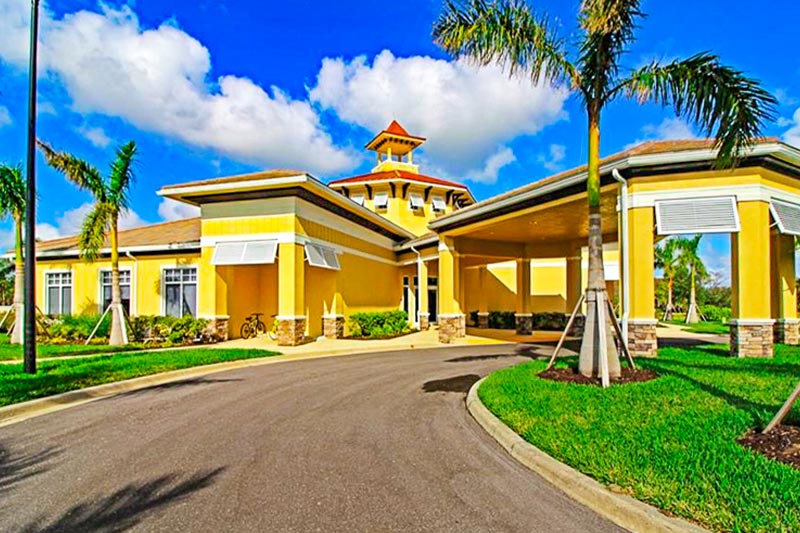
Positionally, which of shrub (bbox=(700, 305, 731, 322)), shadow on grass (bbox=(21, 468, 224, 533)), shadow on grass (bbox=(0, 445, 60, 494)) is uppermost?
shadow on grass (bbox=(21, 468, 224, 533))

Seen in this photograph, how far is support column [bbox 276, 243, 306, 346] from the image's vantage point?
17.8 metres

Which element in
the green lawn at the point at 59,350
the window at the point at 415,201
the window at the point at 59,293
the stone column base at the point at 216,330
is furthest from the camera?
the window at the point at 415,201

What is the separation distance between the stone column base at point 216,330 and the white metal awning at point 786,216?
18.0 metres

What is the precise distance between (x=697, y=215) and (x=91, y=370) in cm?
1502

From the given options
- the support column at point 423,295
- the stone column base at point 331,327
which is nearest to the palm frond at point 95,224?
the stone column base at point 331,327

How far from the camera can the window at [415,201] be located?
33844 mm

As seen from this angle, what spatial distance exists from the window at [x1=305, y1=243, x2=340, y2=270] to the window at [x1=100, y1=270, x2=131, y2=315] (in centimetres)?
908

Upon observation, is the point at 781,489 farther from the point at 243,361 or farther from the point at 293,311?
the point at 293,311

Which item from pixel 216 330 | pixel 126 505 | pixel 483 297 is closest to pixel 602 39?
pixel 126 505

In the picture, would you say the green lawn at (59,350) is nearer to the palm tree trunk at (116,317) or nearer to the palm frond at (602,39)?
the palm tree trunk at (116,317)

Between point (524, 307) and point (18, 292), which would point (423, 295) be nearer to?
point (524, 307)

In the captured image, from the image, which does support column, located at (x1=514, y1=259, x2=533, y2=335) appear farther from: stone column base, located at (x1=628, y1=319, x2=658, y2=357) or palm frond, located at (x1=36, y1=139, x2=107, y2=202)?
palm frond, located at (x1=36, y1=139, x2=107, y2=202)

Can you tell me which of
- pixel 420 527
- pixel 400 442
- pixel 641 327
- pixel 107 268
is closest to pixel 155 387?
pixel 400 442

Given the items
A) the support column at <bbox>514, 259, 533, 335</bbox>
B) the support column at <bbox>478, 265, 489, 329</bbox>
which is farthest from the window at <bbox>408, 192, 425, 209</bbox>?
the support column at <bbox>514, 259, 533, 335</bbox>
